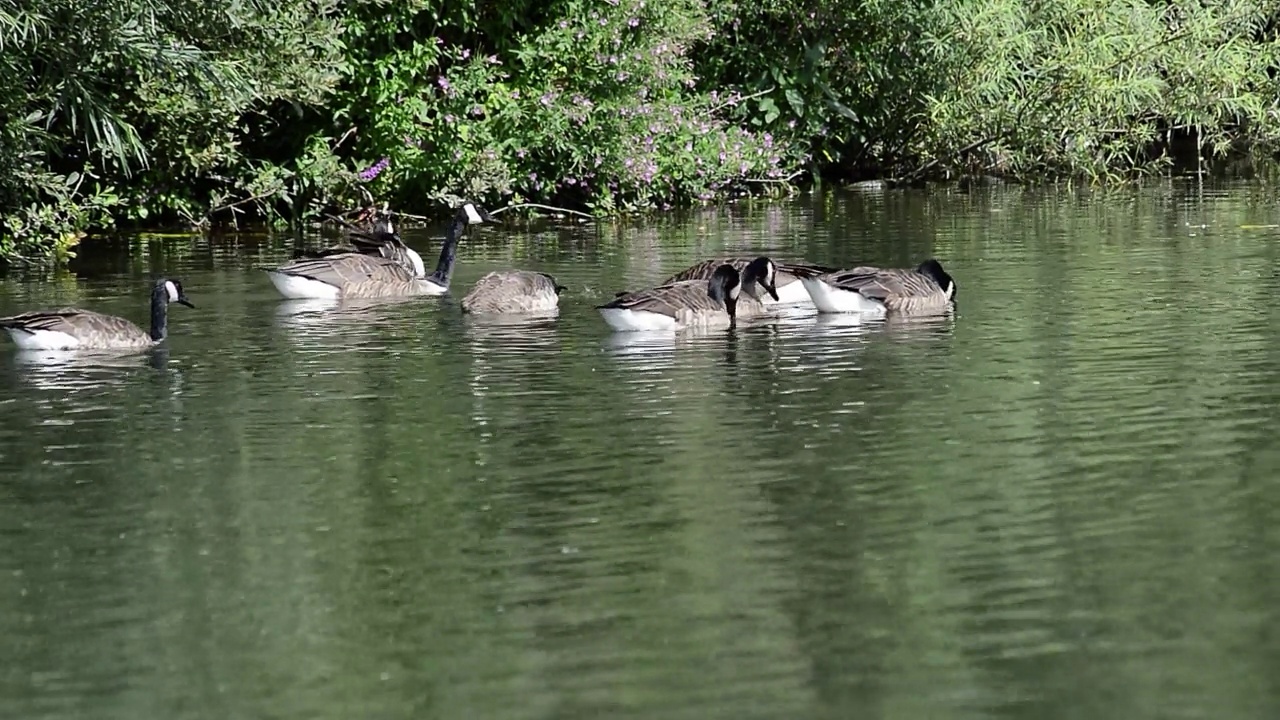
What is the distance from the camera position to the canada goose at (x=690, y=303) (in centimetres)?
1739

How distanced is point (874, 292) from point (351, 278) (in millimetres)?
Answer: 5364

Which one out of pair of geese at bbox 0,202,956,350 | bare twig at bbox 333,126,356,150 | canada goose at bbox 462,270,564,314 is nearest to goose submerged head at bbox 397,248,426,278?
pair of geese at bbox 0,202,956,350

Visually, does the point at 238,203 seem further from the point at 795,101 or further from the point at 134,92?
the point at 795,101

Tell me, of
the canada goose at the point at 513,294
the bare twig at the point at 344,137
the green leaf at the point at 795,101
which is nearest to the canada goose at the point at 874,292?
the canada goose at the point at 513,294

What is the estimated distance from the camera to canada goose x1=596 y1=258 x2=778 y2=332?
17391 millimetres

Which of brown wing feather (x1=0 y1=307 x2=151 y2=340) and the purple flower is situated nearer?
brown wing feather (x1=0 y1=307 x2=151 y2=340)

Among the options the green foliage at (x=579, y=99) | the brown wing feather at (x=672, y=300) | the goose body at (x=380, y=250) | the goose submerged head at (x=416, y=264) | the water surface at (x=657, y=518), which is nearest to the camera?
the water surface at (x=657, y=518)

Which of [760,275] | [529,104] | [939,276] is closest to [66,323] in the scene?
[760,275]

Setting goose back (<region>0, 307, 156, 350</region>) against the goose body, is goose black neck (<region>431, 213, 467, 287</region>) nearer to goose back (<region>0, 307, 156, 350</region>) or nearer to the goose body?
the goose body

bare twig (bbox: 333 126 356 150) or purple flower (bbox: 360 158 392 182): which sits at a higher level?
bare twig (bbox: 333 126 356 150)

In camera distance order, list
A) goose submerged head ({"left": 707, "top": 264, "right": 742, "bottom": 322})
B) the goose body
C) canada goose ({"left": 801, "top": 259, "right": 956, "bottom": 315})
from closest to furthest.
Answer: goose submerged head ({"left": 707, "top": 264, "right": 742, "bottom": 322}) → canada goose ({"left": 801, "top": 259, "right": 956, "bottom": 315}) → the goose body

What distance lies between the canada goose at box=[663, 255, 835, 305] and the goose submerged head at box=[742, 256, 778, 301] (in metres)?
0.14

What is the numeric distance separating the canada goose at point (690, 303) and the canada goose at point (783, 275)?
10.0 inches

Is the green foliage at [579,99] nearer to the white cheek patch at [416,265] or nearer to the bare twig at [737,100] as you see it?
the bare twig at [737,100]
